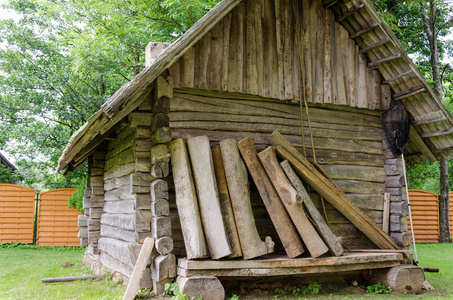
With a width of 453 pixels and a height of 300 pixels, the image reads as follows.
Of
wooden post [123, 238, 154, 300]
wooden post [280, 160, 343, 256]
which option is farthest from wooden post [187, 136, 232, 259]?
wooden post [280, 160, 343, 256]

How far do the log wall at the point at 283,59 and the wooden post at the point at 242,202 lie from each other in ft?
4.28

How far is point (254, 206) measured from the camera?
22.8 ft

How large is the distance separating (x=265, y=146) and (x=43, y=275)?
5672 millimetres

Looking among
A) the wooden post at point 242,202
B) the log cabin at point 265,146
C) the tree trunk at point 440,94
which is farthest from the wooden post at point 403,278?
the tree trunk at point 440,94

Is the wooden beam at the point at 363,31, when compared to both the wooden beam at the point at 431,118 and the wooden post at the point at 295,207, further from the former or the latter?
the wooden post at the point at 295,207

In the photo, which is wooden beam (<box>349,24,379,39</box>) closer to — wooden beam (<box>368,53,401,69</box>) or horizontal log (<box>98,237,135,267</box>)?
wooden beam (<box>368,53,401,69</box>)

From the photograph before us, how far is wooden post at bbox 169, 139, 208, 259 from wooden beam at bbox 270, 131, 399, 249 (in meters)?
1.56

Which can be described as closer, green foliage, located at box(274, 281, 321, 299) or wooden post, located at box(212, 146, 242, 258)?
wooden post, located at box(212, 146, 242, 258)

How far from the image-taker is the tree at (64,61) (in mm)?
14788

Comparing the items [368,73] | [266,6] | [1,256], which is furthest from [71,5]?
[368,73]

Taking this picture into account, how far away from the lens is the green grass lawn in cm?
640

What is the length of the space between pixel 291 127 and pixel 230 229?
266 cm

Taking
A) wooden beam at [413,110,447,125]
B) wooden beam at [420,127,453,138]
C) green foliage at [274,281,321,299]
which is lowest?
green foliage at [274,281,321,299]

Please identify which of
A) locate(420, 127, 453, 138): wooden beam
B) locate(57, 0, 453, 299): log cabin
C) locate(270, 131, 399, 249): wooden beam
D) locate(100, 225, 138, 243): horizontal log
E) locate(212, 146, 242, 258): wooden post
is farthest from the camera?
locate(420, 127, 453, 138): wooden beam
